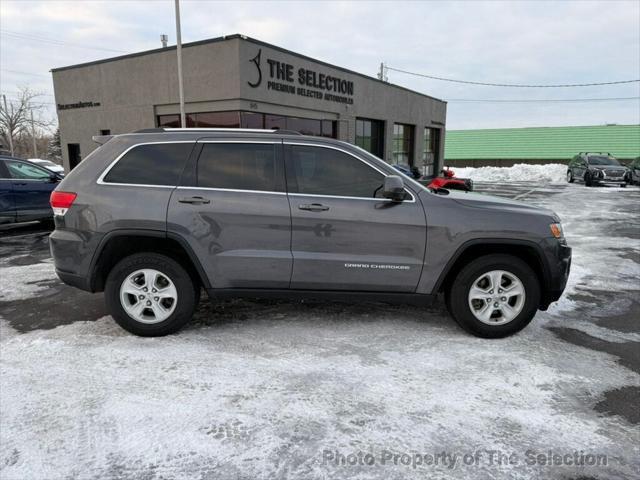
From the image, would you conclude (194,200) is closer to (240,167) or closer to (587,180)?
(240,167)

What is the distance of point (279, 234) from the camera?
13.4 feet

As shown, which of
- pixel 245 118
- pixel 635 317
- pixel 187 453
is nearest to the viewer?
pixel 187 453

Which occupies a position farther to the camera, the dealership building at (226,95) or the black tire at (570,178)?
the black tire at (570,178)

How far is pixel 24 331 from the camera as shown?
14.3 ft

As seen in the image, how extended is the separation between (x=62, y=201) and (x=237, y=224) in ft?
5.22

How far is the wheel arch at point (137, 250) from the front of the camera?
4062 mm

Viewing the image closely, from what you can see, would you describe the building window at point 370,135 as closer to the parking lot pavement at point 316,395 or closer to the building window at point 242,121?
the building window at point 242,121

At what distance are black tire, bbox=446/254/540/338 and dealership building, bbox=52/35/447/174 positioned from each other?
9.44m

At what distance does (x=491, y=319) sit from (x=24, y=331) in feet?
14.2

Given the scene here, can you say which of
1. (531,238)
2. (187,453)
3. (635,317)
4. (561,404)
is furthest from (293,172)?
(635,317)

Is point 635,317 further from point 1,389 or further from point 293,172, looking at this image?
point 1,389

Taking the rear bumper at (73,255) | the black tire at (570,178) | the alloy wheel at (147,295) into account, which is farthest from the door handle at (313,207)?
the black tire at (570,178)

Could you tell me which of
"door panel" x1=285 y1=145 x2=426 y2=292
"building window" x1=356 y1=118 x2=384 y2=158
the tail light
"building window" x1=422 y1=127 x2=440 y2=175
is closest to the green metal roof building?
"building window" x1=422 y1=127 x2=440 y2=175

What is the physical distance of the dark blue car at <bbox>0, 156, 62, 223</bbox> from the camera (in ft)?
29.6
